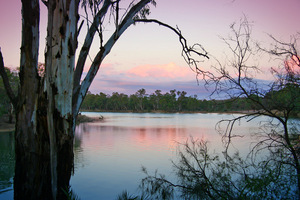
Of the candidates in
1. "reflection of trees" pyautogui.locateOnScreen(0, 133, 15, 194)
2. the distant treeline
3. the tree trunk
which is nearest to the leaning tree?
the tree trunk

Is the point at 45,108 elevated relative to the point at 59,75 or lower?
lower

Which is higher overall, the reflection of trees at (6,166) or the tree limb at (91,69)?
the tree limb at (91,69)

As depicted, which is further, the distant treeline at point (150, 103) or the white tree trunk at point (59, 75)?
the distant treeline at point (150, 103)

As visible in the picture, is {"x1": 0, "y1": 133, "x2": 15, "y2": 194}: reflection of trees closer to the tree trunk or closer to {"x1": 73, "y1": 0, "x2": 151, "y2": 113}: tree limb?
the tree trunk

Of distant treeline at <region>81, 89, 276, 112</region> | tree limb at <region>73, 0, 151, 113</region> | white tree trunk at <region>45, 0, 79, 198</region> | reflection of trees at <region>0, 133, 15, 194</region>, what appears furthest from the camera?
distant treeline at <region>81, 89, 276, 112</region>

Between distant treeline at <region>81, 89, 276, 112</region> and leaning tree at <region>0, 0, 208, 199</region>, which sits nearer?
leaning tree at <region>0, 0, 208, 199</region>

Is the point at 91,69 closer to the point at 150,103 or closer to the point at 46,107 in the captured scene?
the point at 46,107

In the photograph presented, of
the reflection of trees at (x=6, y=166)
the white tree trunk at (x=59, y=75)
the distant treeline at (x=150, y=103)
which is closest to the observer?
the white tree trunk at (x=59, y=75)

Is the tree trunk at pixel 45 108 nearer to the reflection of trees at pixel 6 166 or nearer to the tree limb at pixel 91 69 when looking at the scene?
the tree limb at pixel 91 69

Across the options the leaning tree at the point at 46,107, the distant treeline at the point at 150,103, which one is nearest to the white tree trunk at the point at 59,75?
the leaning tree at the point at 46,107

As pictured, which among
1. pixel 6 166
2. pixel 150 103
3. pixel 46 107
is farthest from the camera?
pixel 150 103

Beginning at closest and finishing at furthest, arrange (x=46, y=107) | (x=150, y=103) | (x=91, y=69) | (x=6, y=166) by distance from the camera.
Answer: (x=46, y=107), (x=91, y=69), (x=6, y=166), (x=150, y=103)

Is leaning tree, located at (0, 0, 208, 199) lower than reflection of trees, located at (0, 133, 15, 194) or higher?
higher

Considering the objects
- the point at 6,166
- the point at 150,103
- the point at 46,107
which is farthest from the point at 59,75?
the point at 150,103
